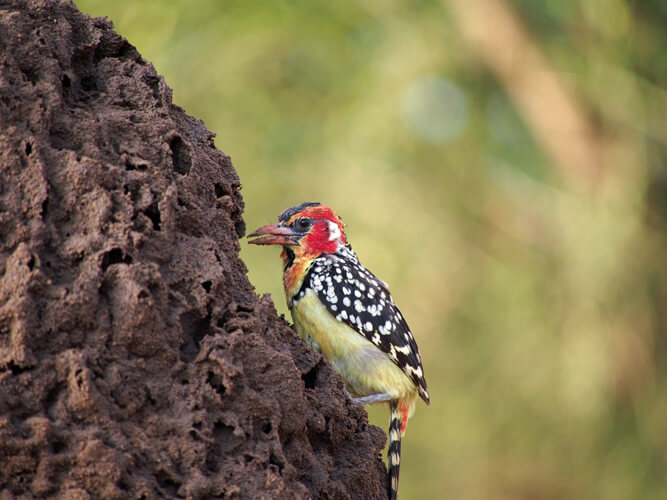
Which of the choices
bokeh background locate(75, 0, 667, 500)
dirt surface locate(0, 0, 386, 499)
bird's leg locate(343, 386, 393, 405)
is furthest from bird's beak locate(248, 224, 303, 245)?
bokeh background locate(75, 0, 667, 500)

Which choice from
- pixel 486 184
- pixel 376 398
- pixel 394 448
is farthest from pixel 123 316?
pixel 486 184

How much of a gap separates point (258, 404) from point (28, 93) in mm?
1000

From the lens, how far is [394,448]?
355 centimetres

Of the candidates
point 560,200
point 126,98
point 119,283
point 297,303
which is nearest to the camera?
point 119,283

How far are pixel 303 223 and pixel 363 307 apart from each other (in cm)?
46

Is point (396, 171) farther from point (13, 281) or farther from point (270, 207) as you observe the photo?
point (13, 281)

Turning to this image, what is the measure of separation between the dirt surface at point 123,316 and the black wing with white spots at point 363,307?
3.33ft

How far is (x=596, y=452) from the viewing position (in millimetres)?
5902

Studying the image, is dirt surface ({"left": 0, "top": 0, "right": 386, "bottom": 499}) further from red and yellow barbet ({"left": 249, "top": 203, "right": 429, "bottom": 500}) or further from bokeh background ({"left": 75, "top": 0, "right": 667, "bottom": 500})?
bokeh background ({"left": 75, "top": 0, "right": 667, "bottom": 500})

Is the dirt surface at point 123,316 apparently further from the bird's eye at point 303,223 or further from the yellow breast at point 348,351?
the bird's eye at point 303,223

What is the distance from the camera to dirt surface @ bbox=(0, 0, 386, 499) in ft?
7.02

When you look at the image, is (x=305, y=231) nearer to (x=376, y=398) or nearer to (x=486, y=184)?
(x=376, y=398)

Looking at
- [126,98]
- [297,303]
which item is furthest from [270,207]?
[126,98]

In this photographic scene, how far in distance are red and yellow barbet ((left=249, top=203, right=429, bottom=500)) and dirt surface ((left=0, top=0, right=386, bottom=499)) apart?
39.6 inches
